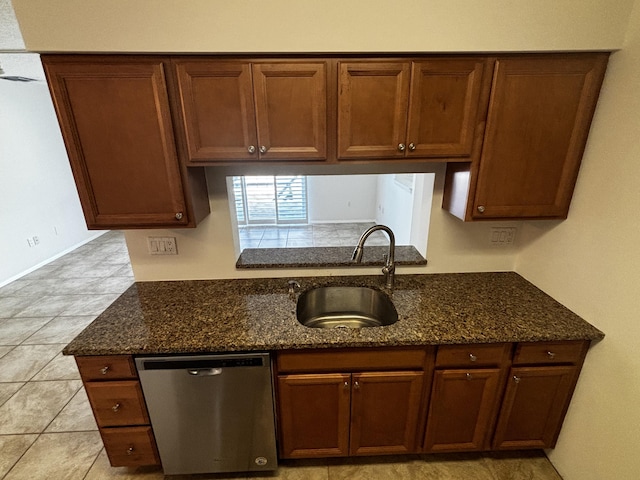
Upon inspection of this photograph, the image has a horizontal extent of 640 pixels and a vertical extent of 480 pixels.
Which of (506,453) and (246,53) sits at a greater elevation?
(246,53)

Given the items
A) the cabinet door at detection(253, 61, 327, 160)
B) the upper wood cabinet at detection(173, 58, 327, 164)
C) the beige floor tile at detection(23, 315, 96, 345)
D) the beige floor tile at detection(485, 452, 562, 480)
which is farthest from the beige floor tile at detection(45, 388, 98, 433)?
the beige floor tile at detection(485, 452, 562, 480)

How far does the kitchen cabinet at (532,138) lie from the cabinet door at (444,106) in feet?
0.26

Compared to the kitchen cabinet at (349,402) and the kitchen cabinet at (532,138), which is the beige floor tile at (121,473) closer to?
the kitchen cabinet at (349,402)

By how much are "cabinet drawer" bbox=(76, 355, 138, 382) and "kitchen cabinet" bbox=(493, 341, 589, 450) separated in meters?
1.79

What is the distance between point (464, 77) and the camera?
129 cm

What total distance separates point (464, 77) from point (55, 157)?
6146mm

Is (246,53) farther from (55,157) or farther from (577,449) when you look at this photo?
(55,157)

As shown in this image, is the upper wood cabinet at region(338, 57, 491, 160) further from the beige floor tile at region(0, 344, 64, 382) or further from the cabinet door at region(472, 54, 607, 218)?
the beige floor tile at region(0, 344, 64, 382)

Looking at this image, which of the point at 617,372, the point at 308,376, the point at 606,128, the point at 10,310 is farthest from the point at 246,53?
the point at 10,310

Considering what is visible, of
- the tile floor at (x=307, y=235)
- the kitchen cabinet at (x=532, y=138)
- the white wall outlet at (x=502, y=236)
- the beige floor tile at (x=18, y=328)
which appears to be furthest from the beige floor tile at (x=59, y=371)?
the white wall outlet at (x=502, y=236)

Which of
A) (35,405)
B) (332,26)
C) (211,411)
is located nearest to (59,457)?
(35,405)

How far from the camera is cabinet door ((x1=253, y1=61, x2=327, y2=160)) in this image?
49.2 inches

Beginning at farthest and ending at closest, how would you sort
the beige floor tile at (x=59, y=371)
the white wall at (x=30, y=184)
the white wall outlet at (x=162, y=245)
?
the white wall at (x=30, y=184) → the beige floor tile at (x=59, y=371) → the white wall outlet at (x=162, y=245)

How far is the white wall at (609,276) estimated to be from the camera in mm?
1185
